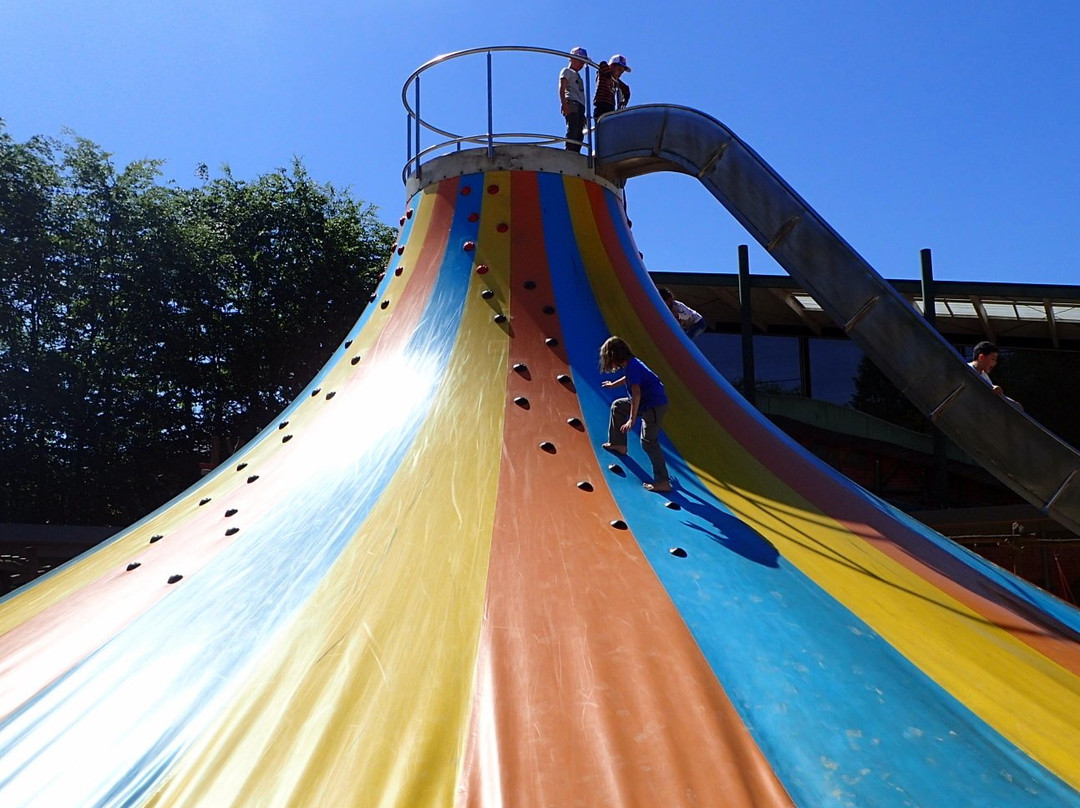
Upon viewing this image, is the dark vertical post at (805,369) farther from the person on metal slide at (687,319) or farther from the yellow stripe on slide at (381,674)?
the yellow stripe on slide at (381,674)

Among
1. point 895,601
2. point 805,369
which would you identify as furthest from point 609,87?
point 805,369

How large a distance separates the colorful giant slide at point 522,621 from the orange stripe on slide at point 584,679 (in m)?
0.01

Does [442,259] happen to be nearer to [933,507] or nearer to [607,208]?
[607,208]

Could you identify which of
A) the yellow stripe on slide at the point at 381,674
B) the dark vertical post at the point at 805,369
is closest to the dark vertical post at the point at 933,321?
the dark vertical post at the point at 805,369

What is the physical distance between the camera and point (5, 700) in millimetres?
3787

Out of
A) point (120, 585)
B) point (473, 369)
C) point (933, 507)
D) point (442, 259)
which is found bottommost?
point (933, 507)

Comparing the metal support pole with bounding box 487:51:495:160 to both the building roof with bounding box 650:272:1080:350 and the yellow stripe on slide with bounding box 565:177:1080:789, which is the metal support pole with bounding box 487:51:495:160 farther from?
the building roof with bounding box 650:272:1080:350

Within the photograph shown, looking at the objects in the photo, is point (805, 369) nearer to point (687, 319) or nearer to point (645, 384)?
point (687, 319)

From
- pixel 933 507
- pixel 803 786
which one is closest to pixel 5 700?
pixel 803 786

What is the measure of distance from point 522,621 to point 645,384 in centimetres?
167

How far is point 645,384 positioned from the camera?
15.4ft

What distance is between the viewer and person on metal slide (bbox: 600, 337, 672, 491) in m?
4.59

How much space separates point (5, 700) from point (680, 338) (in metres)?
4.22

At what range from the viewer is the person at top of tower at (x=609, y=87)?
7172mm
